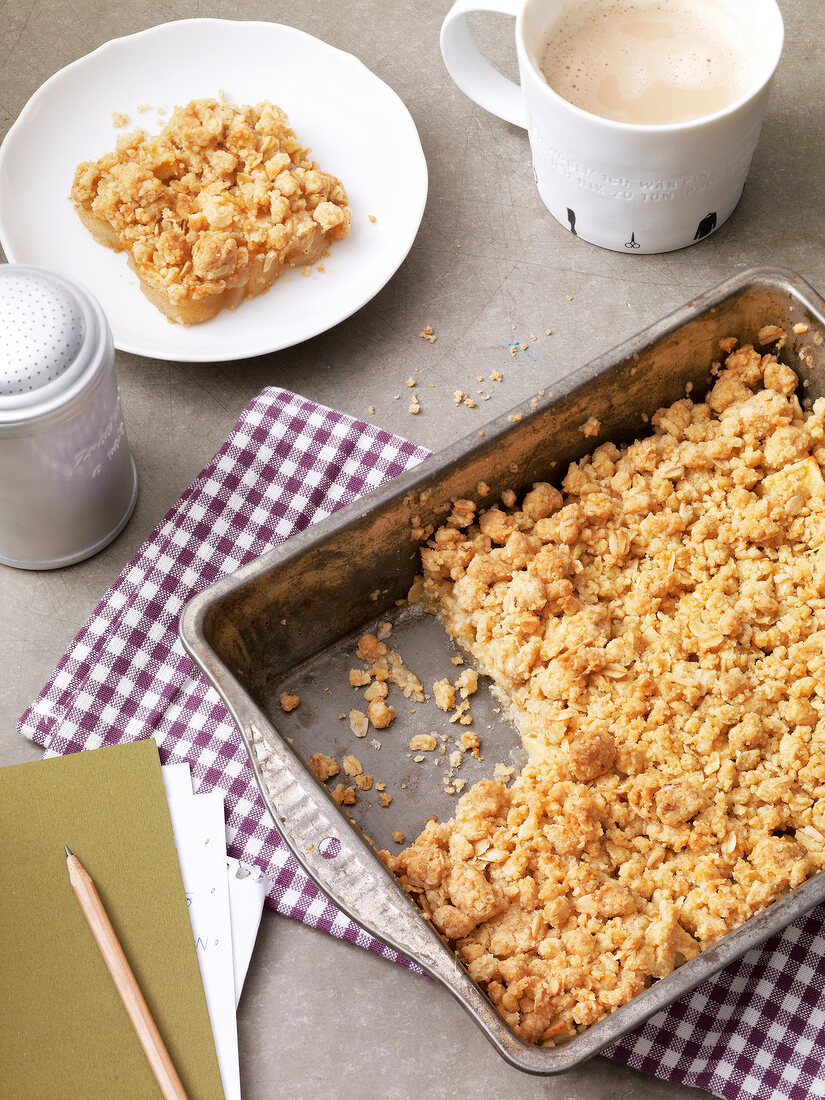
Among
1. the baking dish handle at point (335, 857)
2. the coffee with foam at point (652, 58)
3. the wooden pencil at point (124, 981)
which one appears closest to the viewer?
the baking dish handle at point (335, 857)

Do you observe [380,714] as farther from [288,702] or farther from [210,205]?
[210,205]

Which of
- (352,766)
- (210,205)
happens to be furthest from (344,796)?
(210,205)

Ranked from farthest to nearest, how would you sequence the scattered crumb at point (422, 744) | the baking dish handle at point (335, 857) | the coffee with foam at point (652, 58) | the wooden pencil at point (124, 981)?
1. the coffee with foam at point (652, 58)
2. the scattered crumb at point (422, 744)
3. the wooden pencil at point (124, 981)
4. the baking dish handle at point (335, 857)

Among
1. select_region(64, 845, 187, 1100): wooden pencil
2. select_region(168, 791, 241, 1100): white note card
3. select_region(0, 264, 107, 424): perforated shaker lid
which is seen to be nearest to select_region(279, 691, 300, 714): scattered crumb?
select_region(168, 791, 241, 1100): white note card

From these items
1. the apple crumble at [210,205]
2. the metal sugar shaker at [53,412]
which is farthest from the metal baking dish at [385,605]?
the apple crumble at [210,205]

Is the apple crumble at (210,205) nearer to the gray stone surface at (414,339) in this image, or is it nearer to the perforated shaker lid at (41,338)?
the gray stone surface at (414,339)

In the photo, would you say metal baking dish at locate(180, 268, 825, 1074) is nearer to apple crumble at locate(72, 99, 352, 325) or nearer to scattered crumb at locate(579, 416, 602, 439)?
scattered crumb at locate(579, 416, 602, 439)

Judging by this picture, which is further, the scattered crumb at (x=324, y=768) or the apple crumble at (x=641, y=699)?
the scattered crumb at (x=324, y=768)

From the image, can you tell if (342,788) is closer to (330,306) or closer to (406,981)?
(406,981)
